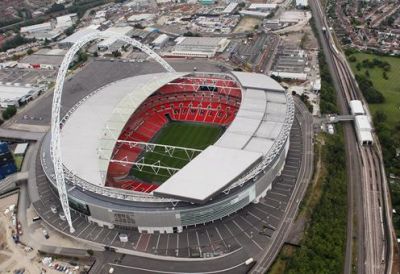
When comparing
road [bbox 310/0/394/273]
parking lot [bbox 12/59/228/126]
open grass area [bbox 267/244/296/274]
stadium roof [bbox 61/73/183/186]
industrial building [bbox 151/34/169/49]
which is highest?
stadium roof [bbox 61/73/183/186]

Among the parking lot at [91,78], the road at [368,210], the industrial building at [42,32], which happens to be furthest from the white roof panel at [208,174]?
the industrial building at [42,32]

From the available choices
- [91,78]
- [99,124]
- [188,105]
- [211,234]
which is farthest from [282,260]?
[91,78]

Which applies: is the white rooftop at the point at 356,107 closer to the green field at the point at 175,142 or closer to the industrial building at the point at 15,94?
the green field at the point at 175,142

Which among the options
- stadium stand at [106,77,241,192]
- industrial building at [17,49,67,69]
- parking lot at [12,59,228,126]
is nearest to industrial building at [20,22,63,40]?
industrial building at [17,49,67,69]

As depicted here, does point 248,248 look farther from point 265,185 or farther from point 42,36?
point 42,36

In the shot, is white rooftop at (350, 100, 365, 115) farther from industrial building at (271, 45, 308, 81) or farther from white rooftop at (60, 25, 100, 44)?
white rooftop at (60, 25, 100, 44)

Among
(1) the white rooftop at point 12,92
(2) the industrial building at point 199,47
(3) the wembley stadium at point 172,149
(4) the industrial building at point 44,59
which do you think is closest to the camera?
(3) the wembley stadium at point 172,149
